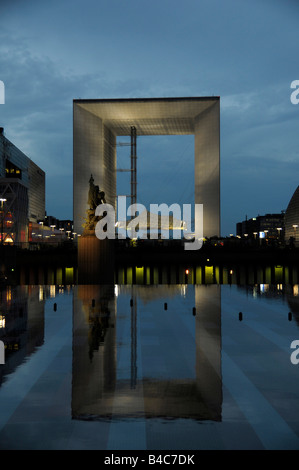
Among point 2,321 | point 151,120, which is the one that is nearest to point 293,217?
point 151,120

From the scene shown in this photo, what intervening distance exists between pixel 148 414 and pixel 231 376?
13.4ft

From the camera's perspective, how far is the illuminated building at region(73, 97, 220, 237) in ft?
346

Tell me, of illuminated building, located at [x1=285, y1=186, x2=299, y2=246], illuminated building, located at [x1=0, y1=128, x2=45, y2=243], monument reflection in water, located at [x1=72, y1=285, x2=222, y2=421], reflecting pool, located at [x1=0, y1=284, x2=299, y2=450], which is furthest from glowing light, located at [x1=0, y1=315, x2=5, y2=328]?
illuminated building, located at [x1=285, y1=186, x2=299, y2=246]

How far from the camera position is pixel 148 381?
13.1 meters

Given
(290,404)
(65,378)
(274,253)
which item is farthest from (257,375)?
(274,253)

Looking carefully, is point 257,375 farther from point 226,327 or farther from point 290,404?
point 226,327

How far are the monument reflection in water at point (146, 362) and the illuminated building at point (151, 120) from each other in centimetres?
7839

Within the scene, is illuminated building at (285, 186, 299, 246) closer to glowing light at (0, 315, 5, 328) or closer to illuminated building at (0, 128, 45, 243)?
illuminated building at (0, 128, 45, 243)

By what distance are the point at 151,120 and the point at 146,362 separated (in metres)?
99.9

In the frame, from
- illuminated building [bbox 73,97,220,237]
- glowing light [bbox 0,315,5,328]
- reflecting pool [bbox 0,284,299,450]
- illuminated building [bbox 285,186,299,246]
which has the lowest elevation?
reflecting pool [bbox 0,284,299,450]

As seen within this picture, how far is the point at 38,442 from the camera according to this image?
8.78 metres

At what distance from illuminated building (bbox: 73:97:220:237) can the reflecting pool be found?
81.2m

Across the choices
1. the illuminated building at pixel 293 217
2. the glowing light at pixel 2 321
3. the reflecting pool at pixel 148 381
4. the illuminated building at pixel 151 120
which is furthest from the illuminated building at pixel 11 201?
the reflecting pool at pixel 148 381

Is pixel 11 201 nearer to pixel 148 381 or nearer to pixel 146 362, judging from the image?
pixel 146 362
